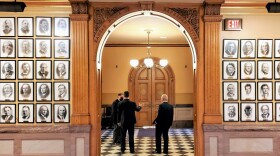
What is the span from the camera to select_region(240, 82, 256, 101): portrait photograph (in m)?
7.54

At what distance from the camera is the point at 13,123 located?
7375 millimetres

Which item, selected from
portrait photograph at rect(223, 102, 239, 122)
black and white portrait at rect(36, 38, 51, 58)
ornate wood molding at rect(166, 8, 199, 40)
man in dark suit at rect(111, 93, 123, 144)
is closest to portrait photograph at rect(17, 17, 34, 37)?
black and white portrait at rect(36, 38, 51, 58)

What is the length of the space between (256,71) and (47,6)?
4139 mm

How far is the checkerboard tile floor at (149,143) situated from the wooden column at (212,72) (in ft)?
8.85

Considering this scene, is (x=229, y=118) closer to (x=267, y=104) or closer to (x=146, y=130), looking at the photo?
(x=267, y=104)

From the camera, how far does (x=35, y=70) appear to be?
740cm

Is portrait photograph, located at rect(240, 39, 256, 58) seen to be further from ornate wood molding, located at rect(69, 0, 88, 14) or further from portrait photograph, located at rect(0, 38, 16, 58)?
portrait photograph, located at rect(0, 38, 16, 58)

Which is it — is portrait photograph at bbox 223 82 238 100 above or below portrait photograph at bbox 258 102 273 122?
above

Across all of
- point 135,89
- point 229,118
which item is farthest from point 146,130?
point 229,118

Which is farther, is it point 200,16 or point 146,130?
point 146,130

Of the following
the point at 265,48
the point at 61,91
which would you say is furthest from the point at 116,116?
the point at 265,48

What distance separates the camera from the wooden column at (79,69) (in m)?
7.25

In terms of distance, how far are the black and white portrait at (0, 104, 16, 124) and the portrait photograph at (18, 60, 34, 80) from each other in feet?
1.87

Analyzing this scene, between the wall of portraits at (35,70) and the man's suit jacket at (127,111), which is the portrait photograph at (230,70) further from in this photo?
the man's suit jacket at (127,111)
